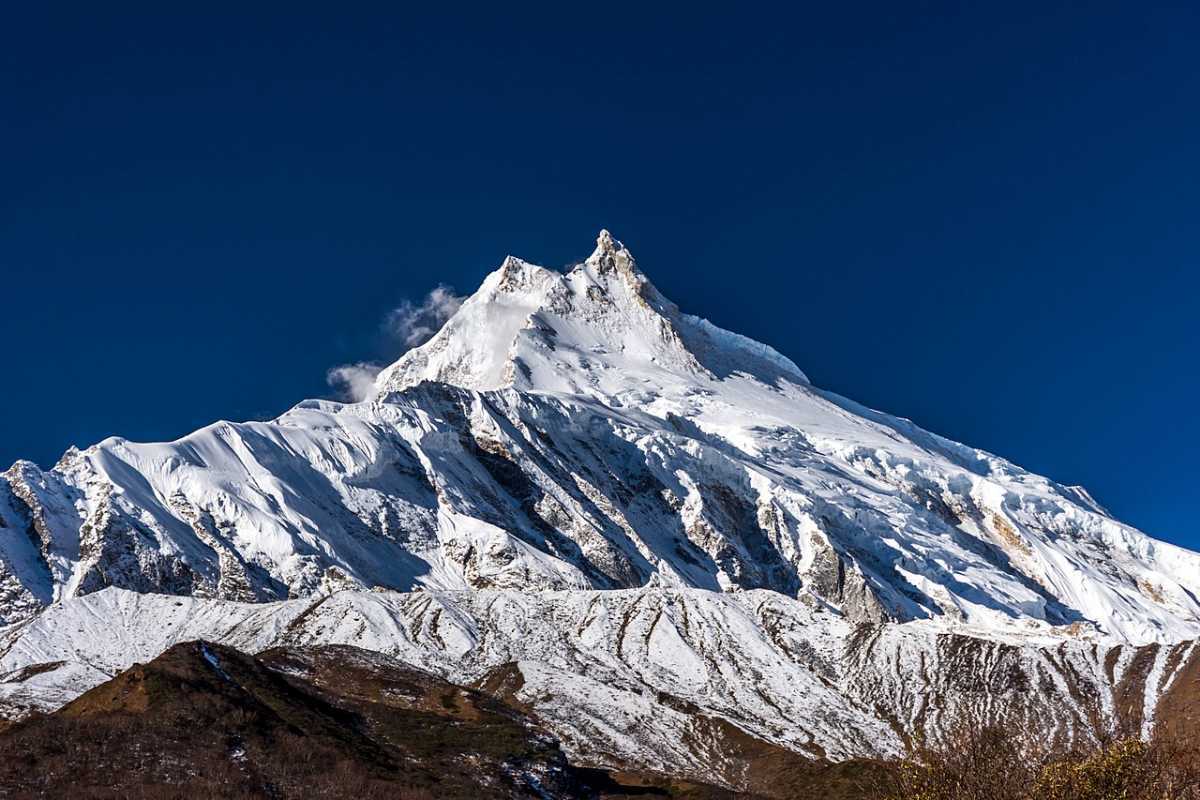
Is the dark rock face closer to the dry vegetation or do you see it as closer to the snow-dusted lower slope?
the dry vegetation

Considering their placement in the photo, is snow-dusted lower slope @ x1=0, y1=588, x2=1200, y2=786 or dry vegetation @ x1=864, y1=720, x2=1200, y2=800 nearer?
dry vegetation @ x1=864, y1=720, x2=1200, y2=800

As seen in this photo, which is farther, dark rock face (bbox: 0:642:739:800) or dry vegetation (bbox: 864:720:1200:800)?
dark rock face (bbox: 0:642:739:800)

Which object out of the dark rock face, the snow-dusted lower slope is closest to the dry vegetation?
the dark rock face

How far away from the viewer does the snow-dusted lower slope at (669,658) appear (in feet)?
421

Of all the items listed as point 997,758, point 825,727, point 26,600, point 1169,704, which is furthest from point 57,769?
point 26,600

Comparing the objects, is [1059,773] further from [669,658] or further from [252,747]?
[669,658]

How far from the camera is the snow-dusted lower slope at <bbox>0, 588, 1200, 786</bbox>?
421 feet

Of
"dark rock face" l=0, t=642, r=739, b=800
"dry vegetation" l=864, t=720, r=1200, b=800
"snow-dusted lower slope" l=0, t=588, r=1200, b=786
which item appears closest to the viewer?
"dry vegetation" l=864, t=720, r=1200, b=800

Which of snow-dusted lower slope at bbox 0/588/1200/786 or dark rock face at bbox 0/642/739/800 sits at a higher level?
snow-dusted lower slope at bbox 0/588/1200/786

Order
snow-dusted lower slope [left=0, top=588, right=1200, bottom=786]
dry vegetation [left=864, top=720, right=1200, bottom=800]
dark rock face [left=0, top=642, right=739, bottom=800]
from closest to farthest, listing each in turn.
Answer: dry vegetation [left=864, top=720, right=1200, bottom=800], dark rock face [left=0, top=642, right=739, bottom=800], snow-dusted lower slope [left=0, top=588, right=1200, bottom=786]

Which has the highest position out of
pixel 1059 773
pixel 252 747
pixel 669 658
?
pixel 669 658

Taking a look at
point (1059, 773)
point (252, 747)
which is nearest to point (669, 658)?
point (252, 747)

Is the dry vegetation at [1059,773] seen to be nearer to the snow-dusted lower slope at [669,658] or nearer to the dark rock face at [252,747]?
the dark rock face at [252,747]

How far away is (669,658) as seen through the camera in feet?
500
